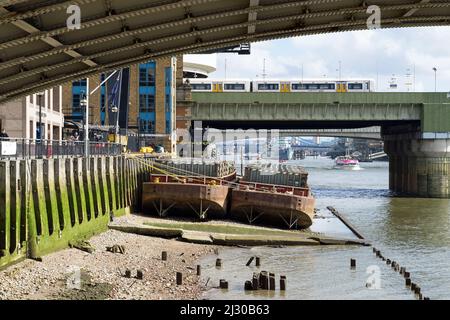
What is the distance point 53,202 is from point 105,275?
17.7 ft

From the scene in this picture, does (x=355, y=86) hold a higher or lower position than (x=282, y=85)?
lower

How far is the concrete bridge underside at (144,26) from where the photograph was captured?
82.5ft

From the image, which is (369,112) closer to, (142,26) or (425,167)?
(425,167)

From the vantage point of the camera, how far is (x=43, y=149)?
36312 millimetres

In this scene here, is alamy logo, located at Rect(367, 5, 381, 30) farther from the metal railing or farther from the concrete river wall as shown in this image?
the metal railing

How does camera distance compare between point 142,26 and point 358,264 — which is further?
point 358,264

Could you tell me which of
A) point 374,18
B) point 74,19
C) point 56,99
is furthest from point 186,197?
point 74,19

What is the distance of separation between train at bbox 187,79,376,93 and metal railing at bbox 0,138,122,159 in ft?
238

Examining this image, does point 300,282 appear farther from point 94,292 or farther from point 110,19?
point 110,19

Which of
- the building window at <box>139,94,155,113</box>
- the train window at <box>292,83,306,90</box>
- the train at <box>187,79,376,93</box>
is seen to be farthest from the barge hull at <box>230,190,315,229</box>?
the train window at <box>292,83,306,90</box>

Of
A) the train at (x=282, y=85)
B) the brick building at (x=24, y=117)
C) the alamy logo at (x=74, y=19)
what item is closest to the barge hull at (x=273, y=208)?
the brick building at (x=24, y=117)

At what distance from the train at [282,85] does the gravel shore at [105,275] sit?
85.7 metres

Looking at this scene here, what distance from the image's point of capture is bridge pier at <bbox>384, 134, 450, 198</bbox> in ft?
297
